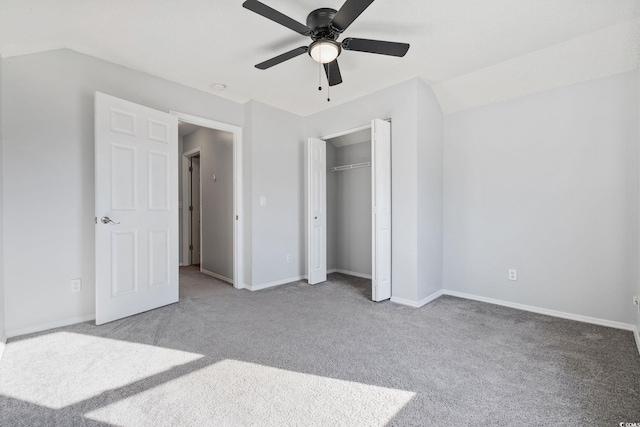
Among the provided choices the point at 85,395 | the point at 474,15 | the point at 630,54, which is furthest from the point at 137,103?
the point at 630,54

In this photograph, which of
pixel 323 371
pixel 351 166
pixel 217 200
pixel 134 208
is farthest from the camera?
pixel 217 200

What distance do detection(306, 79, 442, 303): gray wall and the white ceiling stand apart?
21cm

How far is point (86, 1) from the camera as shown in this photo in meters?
1.97

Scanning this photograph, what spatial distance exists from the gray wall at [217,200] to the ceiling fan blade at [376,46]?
8.94 feet

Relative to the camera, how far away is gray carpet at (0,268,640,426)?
4.92 feet

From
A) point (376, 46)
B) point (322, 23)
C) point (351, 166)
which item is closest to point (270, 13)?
point (322, 23)

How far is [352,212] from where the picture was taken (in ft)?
15.7

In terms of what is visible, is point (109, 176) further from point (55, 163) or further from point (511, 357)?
point (511, 357)

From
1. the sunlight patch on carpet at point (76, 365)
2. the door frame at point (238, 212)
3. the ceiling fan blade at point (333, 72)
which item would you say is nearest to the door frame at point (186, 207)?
the door frame at point (238, 212)

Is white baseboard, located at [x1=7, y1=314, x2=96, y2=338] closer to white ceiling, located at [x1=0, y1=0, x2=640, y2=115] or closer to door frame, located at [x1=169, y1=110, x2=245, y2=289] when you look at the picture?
door frame, located at [x1=169, y1=110, x2=245, y2=289]

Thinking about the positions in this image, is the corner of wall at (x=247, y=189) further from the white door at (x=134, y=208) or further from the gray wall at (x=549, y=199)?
the gray wall at (x=549, y=199)

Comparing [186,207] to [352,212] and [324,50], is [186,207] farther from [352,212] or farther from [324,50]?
[324,50]

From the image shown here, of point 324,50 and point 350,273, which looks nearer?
point 324,50

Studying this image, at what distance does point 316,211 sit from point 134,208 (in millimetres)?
2158
